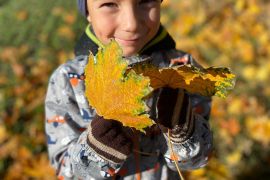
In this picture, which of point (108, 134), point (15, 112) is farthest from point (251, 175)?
point (108, 134)

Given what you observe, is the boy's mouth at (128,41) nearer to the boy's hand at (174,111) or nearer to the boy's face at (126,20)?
the boy's face at (126,20)

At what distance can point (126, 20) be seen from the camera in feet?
4.10

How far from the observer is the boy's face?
Result: 1247 millimetres

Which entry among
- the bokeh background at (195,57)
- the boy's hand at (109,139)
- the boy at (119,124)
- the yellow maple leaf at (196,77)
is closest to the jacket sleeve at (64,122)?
the boy at (119,124)

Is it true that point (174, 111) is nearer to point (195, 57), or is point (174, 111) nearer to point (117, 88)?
point (117, 88)

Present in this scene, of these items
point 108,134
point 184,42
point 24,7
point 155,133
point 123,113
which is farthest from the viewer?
point 24,7

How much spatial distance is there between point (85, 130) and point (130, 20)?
361mm

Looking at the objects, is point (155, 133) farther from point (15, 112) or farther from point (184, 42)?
point (184, 42)

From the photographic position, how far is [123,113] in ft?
3.45

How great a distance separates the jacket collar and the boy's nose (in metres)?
0.18

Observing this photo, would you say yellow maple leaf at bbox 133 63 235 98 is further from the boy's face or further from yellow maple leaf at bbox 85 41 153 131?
the boy's face

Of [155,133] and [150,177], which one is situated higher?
[155,133]

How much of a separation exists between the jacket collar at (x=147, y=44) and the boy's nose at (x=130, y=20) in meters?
0.18

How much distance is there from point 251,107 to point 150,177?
54.8 inches
